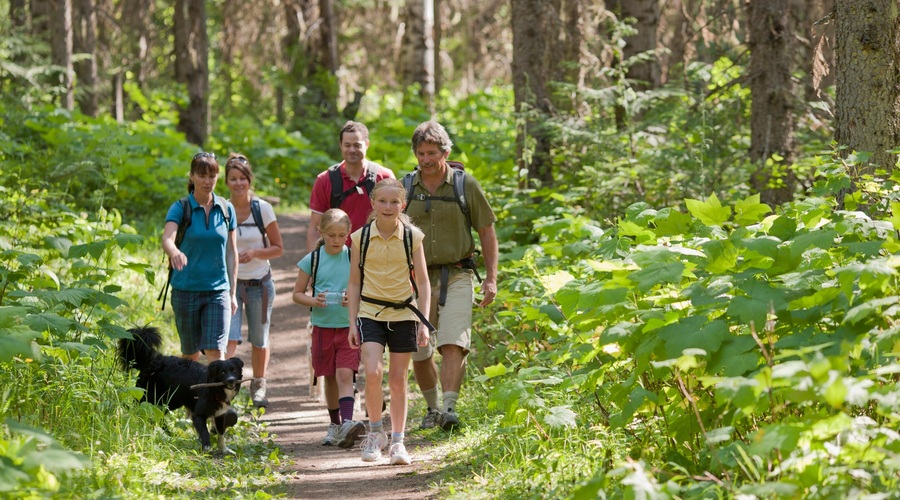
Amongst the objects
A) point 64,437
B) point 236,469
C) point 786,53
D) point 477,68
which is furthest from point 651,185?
point 477,68

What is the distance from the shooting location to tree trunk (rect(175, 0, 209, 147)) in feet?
67.1

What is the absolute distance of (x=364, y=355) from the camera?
20.5 feet

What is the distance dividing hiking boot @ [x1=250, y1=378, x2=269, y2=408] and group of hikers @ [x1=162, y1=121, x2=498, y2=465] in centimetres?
→ 88

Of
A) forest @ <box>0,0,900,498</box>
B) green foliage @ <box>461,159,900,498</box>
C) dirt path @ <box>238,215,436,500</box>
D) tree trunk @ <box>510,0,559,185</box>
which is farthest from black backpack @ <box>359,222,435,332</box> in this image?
tree trunk @ <box>510,0,559,185</box>

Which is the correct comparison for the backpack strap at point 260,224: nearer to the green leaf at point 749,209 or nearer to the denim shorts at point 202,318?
Answer: the denim shorts at point 202,318

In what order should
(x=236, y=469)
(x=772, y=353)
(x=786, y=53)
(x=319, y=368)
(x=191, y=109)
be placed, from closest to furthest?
(x=772, y=353) < (x=236, y=469) < (x=319, y=368) < (x=786, y=53) < (x=191, y=109)

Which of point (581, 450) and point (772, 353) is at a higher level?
point (772, 353)

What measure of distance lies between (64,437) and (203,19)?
1736 cm

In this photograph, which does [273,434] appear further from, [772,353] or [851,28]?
[851,28]

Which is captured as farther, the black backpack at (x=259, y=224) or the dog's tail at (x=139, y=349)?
the black backpack at (x=259, y=224)

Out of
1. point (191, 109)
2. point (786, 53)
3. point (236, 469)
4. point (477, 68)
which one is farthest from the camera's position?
point (477, 68)

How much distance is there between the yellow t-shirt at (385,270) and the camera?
20.4 feet

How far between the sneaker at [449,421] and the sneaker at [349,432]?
0.60 meters

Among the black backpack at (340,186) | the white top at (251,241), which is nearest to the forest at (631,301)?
the white top at (251,241)
